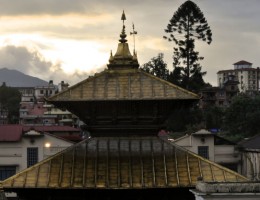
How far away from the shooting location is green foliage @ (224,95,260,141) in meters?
72.7

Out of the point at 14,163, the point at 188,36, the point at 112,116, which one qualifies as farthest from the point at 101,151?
the point at 188,36

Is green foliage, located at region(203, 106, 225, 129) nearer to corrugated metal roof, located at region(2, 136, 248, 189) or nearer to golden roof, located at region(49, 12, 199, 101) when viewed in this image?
golden roof, located at region(49, 12, 199, 101)

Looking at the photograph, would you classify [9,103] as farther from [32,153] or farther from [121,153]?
[121,153]

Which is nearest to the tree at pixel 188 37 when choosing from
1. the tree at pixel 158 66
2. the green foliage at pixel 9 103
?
the tree at pixel 158 66

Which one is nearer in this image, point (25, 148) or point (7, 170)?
point (7, 170)

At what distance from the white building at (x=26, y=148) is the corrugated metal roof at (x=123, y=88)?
33.8 metres

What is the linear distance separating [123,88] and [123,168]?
206cm

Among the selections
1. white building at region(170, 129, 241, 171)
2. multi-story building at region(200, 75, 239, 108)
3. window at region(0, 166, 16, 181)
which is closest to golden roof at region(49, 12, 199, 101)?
window at region(0, 166, 16, 181)

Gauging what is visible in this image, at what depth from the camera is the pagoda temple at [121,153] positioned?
645 inches

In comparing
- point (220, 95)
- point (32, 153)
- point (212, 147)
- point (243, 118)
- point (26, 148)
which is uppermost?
point (220, 95)

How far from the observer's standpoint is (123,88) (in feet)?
56.7

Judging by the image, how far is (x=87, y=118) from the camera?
17672mm

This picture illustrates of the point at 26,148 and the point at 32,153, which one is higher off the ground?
the point at 26,148

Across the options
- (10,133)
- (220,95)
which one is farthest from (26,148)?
(220,95)
